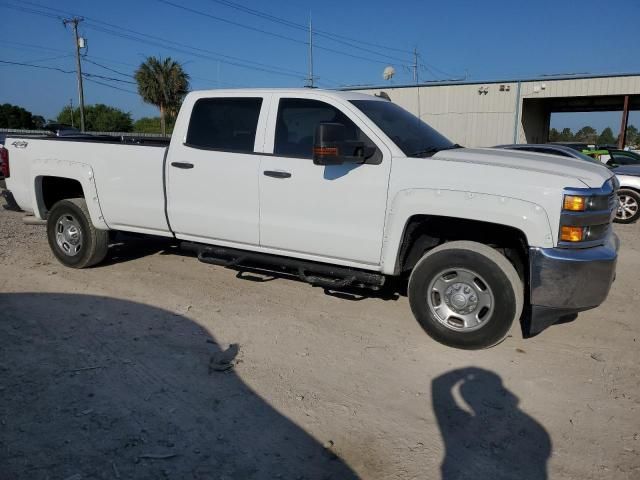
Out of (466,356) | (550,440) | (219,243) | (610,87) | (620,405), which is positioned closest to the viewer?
(550,440)

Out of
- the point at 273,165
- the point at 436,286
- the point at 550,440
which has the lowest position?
the point at 550,440

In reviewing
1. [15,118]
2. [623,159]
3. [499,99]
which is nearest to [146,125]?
[15,118]

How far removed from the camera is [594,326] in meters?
4.77

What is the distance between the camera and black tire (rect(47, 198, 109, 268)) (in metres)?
6.04

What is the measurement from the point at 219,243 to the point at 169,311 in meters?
0.81

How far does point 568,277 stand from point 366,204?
1.60m

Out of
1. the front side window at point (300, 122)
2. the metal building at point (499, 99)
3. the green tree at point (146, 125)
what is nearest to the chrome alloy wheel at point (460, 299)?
the front side window at point (300, 122)

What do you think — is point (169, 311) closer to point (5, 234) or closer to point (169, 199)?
point (169, 199)

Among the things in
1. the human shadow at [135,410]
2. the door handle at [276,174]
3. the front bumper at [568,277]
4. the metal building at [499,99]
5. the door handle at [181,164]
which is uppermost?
the metal building at [499,99]

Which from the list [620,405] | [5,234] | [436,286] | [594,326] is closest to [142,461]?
[436,286]

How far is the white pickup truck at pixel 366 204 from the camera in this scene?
3.81 metres

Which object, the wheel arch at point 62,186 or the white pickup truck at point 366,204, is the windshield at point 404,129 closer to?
the white pickup truck at point 366,204

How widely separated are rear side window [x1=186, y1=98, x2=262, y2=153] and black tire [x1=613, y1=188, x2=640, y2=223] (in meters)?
8.76

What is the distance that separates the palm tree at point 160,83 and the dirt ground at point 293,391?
141 ft
